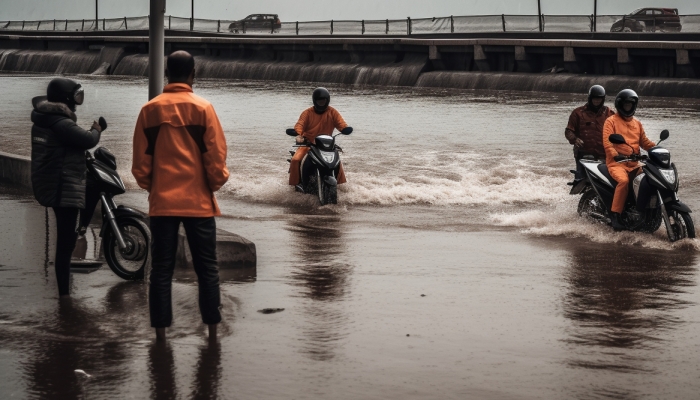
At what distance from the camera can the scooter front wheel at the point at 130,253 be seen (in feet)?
25.5

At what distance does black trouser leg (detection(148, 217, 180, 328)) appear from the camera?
5.82m

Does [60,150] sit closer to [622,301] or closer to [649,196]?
[622,301]

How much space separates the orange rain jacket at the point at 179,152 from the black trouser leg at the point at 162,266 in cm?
9

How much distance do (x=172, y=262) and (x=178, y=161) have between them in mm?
569

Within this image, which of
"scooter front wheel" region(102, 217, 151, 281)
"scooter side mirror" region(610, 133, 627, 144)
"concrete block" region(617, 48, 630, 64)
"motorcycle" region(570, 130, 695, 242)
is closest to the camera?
"scooter front wheel" region(102, 217, 151, 281)

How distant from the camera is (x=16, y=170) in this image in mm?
13258

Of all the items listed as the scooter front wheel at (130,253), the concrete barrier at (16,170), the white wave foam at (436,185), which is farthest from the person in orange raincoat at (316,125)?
the scooter front wheel at (130,253)

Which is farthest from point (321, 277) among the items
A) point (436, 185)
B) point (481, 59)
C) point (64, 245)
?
point (481, 59)

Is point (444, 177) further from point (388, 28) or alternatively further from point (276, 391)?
point (388, 28)

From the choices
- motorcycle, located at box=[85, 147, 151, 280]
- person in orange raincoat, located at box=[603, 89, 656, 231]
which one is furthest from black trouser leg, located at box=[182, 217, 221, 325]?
person in orange raincoat, located at box=[603, 89, 656, 231]

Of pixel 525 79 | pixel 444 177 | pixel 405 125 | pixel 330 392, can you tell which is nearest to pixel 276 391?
pixel 330 392

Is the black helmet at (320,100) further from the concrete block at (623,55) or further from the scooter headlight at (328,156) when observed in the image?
the concrete block at (623,55)

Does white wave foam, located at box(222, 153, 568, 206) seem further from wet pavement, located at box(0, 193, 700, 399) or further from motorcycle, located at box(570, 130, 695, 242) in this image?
wet pavement, located at box(0, 193, 700, 399)

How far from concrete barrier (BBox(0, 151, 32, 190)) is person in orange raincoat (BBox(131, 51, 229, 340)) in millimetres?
7411
